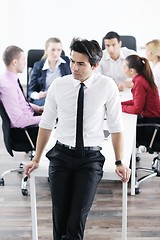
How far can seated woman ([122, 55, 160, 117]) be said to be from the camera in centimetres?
339

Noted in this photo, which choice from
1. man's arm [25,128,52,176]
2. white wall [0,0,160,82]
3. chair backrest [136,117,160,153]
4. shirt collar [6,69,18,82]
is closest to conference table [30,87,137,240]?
man's arm [25,128,52,176]

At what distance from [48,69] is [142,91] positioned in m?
1.18

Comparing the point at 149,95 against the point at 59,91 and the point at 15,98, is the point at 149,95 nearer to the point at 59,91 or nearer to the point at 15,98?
the point at 15,98

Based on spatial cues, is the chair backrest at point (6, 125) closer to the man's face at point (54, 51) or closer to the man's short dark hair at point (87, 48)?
the man's face at point (54, 51)

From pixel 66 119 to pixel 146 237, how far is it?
1.10 metres

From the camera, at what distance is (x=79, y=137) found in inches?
88.1

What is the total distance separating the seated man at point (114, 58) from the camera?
13.8ft

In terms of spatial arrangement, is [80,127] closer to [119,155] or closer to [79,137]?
[79,137]

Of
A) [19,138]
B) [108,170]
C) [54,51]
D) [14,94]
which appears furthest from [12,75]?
[108,170]

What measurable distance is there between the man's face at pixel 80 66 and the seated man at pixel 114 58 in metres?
1.99

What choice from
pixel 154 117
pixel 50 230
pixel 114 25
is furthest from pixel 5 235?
pixel 114 25

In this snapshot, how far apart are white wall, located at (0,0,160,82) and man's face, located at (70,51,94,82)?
159 inches

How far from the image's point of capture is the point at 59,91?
2.27 m

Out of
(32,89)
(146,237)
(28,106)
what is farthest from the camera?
(32,89)
